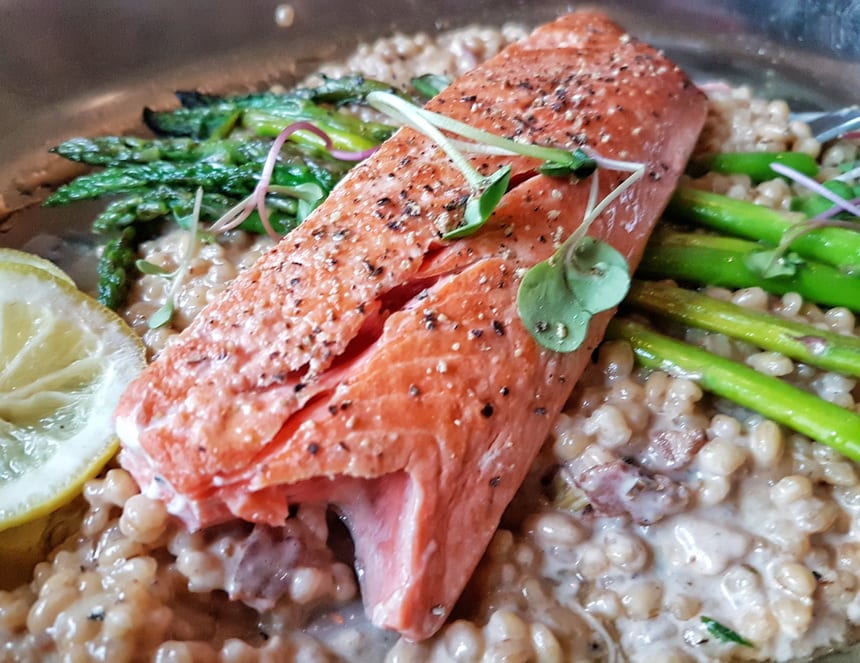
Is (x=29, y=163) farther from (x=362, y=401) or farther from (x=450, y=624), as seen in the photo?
(x=450, y=624)

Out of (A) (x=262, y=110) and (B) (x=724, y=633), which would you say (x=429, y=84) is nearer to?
(A) (x=262, y=110)

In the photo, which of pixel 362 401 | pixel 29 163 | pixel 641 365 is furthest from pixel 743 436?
pixel 29 163

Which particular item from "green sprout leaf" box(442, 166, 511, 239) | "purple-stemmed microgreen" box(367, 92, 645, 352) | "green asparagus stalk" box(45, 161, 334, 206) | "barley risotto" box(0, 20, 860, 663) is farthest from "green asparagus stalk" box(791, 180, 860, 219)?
"green asparagus stalk" box(45, 161, 334, 206)

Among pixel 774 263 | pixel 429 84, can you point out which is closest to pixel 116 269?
pixel 429 84

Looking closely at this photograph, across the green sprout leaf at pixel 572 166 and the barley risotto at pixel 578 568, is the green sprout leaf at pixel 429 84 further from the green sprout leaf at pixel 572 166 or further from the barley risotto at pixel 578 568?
the barley risotto at pixel 578 568

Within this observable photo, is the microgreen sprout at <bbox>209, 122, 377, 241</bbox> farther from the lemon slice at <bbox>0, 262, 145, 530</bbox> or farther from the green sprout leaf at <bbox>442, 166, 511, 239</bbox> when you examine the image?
the green sprout leaf at <bbox>442, 166, 511, 239</bbox>

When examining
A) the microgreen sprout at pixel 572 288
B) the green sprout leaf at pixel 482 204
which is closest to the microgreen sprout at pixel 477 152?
the green sprout leaf at pixel 482 204
